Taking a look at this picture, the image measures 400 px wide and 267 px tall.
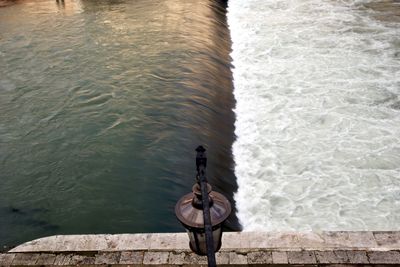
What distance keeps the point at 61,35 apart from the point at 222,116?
808cm

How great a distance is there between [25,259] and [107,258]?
1.05m

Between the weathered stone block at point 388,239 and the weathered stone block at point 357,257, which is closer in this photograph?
the weathered stone block at point 357,257

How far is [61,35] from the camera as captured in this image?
15.4m

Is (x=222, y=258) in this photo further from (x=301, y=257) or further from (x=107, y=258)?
(x=107, y=258)

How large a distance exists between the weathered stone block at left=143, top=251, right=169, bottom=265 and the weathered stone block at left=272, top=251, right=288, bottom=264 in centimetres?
131

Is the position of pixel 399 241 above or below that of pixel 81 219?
above

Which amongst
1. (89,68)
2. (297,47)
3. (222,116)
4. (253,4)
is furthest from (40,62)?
(253,4)

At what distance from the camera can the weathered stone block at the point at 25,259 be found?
5.34 meters

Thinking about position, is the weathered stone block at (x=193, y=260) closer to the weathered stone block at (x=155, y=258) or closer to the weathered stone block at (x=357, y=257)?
the weathered stone block at (x=155, y=258)

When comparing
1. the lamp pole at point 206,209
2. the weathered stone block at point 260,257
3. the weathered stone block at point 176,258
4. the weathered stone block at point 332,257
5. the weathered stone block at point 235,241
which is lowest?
the weathered stone block at point 176,258

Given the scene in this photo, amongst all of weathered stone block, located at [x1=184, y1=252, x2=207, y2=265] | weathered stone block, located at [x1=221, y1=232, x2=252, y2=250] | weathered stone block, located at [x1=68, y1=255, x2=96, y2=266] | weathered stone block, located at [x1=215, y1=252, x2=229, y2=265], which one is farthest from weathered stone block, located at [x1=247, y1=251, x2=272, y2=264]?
weathered stone block, located at [x1=68, y1=255, x2=96, y2=266]

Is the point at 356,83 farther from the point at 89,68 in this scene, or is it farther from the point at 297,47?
the point at 89,68

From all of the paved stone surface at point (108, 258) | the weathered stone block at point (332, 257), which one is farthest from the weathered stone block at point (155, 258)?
the weathered stone block at point (332, 257)

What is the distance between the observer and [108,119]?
34.0 ft
